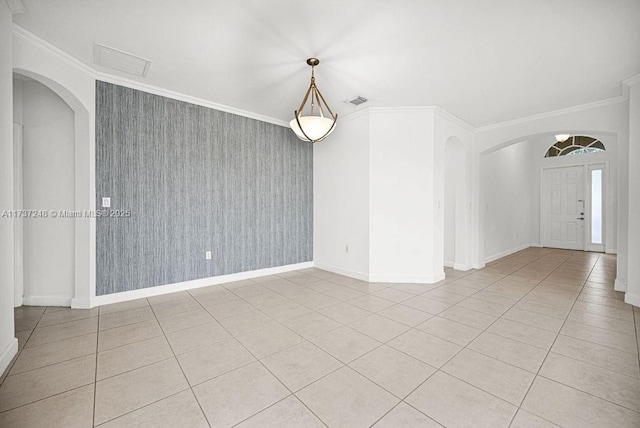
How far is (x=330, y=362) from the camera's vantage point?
205 centimetres

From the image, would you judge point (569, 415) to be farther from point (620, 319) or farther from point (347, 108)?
point (347, 108)

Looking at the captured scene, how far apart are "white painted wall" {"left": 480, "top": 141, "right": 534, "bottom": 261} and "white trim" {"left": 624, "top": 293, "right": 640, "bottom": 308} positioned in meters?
2.43

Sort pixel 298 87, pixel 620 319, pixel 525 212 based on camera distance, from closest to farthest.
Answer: pixel 620 319 < pixel 298 87 < pixel 525 212

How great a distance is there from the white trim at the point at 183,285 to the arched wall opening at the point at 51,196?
0.69ft

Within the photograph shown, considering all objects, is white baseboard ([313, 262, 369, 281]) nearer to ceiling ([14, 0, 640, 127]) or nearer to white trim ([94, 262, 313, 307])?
white trim ([94, 262, 313, 307])

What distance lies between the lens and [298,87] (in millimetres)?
3469

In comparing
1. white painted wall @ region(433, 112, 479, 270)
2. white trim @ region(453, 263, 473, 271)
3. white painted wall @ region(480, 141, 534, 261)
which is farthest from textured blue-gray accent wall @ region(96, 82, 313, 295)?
white painted wall @ region(480, 141, 534, 261)

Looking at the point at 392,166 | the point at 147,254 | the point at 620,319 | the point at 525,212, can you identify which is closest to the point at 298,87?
the point at 392,166

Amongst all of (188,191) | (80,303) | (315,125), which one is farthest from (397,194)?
(80,303)

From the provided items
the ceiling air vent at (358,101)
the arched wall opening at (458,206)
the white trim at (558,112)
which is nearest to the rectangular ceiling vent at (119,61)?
the ceiling air vent at (358,101)

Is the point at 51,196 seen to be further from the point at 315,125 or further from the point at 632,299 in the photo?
the point at 632,299

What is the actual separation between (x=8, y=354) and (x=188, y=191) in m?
2.28

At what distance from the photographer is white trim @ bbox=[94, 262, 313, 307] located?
10.7ft

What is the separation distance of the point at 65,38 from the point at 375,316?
395 cm
